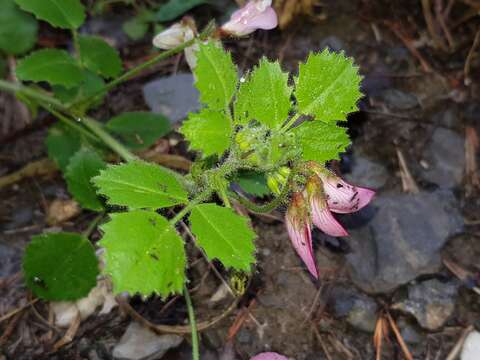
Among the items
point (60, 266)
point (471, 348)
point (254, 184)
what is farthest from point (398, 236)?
point (60, 266)

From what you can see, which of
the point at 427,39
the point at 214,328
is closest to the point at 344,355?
the point at 214,328

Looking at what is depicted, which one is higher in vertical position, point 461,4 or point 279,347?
point 461,4

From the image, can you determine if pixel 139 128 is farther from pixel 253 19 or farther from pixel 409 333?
pixel 409 333

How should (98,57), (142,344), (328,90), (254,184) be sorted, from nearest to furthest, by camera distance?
(328,90)
(254,184)
(142,344)
(98,57)

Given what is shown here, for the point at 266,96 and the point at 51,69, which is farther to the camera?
the point at 51,69

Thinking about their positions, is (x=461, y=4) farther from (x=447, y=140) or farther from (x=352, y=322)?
(x=352, y=322)

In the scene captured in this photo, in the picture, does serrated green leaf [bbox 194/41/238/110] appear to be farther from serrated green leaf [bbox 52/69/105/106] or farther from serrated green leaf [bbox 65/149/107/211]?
serrated green leaf [bbox 52/69/105/106]
